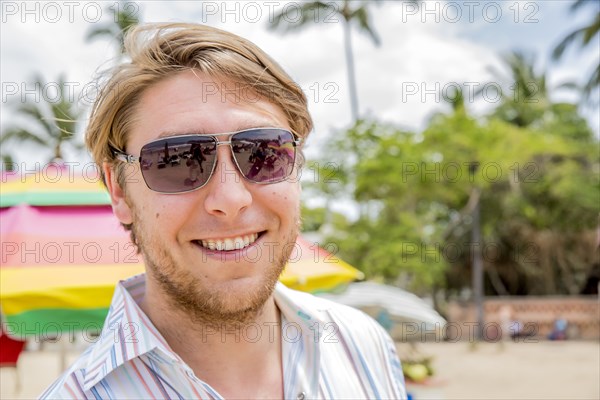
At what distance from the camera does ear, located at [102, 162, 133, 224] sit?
1751 mm

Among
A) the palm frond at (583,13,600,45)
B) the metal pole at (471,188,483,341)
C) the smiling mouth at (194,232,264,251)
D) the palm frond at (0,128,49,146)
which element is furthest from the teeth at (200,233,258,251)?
the palm frond at (0,128,49,146)

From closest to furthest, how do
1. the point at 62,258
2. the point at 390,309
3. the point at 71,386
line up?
the point at 71,386
the point at 62,258
the point at 390,309

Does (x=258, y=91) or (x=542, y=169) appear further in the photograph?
(x=542, y=169)

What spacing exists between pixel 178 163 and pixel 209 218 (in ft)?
0.57

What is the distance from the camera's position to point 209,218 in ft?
5.21

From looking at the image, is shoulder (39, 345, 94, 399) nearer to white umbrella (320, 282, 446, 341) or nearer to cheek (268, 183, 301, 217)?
cheek (268, 183, 301, 217)

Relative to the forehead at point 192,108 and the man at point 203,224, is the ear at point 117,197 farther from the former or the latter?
the forehead at point 192,108

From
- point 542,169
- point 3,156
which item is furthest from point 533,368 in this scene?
point 3,156

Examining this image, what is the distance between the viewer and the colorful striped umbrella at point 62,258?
3.54m

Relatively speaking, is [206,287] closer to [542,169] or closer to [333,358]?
[333,358]

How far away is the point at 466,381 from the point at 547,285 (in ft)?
43.4

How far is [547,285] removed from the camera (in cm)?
2530

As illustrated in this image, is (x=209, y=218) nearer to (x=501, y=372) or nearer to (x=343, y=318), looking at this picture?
(x=343, y=318)

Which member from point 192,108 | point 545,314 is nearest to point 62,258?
point 192,108
